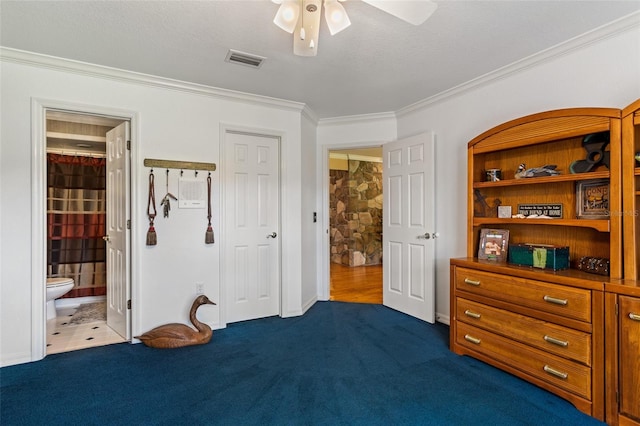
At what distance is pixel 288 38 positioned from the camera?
2262 millimetres

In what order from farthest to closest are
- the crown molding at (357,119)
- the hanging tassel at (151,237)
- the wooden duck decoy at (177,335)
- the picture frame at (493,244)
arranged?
the crown molding at (357,119)
the hanging tassel at (151,237)
the wooden duck decoy at (177,335)
the picture frame at (493,244)

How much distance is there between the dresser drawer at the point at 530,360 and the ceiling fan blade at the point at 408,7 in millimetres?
2092

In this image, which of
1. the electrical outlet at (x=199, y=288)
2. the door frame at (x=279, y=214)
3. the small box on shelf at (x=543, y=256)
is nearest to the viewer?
the small box on shelf at (x=543, y=256)

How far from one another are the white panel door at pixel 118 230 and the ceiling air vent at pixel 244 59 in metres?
1.15

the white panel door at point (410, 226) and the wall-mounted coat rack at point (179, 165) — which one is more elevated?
the wall-mounted coat rack at point (179, 165)

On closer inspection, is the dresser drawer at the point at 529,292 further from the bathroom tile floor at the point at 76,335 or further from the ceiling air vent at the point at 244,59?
the bathroom tile floor at the point at 76,335

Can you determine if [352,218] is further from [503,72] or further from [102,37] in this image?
[102,37]

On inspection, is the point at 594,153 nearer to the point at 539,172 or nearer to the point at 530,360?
the point at 539,172

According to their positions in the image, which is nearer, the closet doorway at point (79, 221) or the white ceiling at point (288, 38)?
the white ceiling at point (288, 38)

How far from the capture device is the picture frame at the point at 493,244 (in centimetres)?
255

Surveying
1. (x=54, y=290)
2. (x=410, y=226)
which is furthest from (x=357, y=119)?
(x=54, y=290)

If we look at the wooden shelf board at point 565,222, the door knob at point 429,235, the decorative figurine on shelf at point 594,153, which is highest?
the decorative figurine on shelf at point 594,153

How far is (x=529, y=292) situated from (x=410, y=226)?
5.05ft

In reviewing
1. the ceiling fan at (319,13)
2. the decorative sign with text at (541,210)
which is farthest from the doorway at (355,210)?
the ceiling fan at (319,13)
